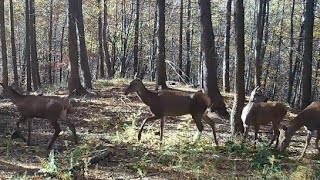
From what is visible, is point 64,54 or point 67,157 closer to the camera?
point 67,157

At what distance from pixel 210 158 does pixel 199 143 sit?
3.83 feet

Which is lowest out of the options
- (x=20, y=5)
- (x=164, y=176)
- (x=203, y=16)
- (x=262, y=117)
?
(x=164, y=176)

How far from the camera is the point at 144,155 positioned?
8.83m

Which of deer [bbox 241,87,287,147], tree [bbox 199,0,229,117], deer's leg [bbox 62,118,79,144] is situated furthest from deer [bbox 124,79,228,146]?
tree [bbox 199,0,229,117]

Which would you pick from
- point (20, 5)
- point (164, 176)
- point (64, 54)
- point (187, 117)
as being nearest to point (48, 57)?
point (64, 54)

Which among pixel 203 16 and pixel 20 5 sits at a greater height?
pixel 20 5

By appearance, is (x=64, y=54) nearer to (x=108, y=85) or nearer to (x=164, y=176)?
(x=108, y=85)

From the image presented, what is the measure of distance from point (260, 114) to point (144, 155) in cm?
320

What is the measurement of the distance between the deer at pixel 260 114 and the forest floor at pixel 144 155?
43 centimetres

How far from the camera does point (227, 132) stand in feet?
40.2

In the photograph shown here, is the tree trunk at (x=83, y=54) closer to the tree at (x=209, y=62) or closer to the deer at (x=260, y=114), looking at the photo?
the tree at (x=209, y=62)

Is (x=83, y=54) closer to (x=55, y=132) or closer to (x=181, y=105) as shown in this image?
(x=181, y=105)

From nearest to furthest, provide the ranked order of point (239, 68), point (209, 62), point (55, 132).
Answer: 1. point (55, 132)
2. point (239, 68)
3. point (209, 62)

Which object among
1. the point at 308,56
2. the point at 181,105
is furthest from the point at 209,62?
the point at 308,56
